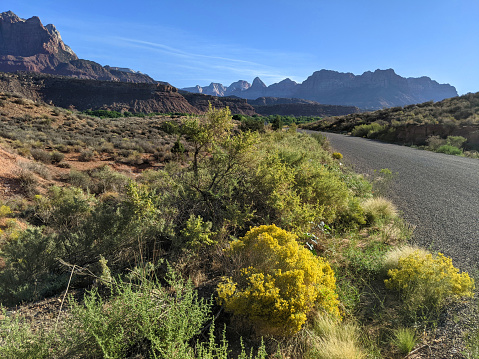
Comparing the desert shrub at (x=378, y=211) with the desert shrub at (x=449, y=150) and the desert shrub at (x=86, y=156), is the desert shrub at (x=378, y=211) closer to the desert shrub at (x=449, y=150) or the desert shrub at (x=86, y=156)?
the desert shrub at (x=449, y=150)

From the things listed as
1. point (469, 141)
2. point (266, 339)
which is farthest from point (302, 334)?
point (469, 141)

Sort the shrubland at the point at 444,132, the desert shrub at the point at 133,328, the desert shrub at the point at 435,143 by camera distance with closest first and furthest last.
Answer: the desert shrub at the point at 133,328, the shrubland at the point at 444,132, the desert shrub at the point at 435,143

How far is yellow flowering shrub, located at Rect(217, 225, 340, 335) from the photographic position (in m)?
2.10

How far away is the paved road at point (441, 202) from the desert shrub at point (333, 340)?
2039mm

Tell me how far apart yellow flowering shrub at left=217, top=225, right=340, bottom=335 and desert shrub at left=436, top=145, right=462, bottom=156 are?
14848 millimetres

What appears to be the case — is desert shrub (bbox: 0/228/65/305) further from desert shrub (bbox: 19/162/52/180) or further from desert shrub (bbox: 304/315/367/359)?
desert shrub (bbox: 19/162/52/180)

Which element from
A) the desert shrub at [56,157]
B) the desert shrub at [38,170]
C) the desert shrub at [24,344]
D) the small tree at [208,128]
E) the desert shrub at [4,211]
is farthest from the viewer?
the desert shrub at [56,157]

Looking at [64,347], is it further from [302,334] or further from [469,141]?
[469,141]

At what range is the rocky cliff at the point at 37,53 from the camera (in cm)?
17300

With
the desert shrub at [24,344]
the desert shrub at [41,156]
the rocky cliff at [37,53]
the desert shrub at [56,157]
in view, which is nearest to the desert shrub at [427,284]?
the desert shrub at [24,344]

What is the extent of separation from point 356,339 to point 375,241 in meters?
2.26

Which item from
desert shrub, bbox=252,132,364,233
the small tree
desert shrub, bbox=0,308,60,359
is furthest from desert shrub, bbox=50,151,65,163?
desert shrub, bbox=0,308,60,359

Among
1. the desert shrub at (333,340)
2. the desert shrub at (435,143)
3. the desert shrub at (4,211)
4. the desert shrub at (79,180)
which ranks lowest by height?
the desert shrub at (4,211)

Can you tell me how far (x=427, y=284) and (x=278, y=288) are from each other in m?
1.71
